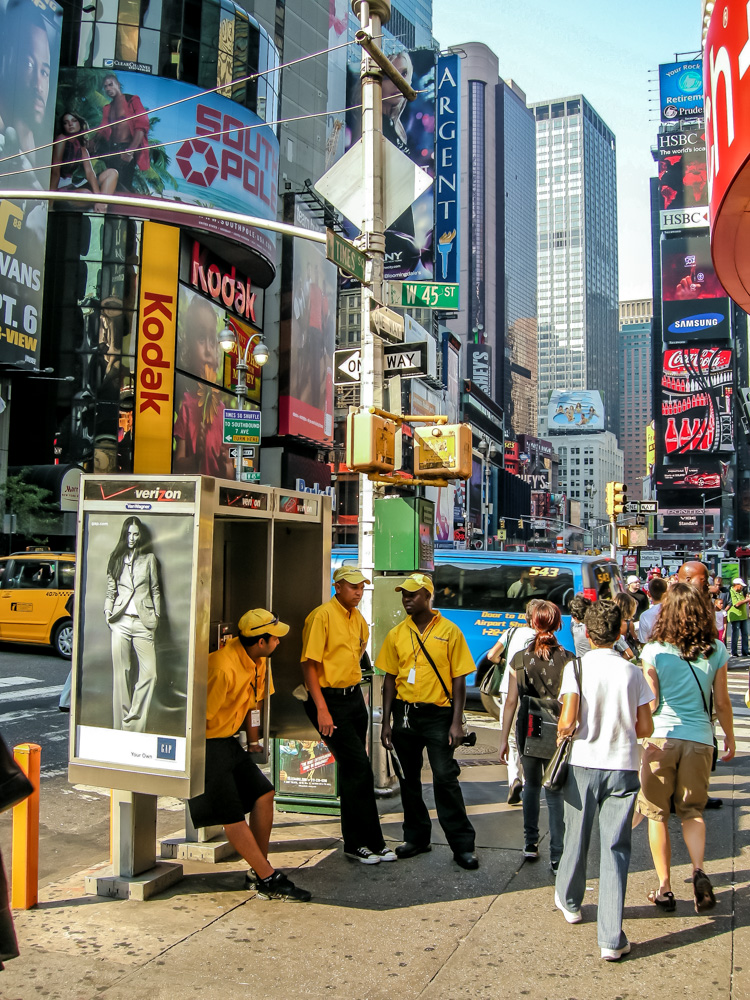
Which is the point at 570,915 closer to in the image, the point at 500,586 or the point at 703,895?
the point at 703,895

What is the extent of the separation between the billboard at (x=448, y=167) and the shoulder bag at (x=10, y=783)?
8031 cm

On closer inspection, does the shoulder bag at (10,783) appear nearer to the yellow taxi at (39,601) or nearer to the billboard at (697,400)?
the yellow taxi at (39,601)

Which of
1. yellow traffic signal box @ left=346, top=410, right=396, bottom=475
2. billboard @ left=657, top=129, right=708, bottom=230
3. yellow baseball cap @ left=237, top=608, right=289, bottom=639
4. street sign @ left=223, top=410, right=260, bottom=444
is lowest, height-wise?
yellow baseball cap @ left=237, top=608, right=289, bottom=639

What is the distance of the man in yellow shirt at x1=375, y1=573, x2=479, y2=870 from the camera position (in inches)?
228

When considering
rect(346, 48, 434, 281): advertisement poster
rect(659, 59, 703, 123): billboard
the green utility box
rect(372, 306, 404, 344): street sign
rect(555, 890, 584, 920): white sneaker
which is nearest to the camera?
rect(555, 890, 584, 920): white sneaker

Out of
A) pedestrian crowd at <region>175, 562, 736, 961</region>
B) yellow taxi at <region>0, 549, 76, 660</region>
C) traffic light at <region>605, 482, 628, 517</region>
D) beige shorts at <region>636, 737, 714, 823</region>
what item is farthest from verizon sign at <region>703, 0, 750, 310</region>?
traffic light at <region>605, 482, 628, 517</region>

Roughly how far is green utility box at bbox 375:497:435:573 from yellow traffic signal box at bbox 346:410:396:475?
1.25 ft

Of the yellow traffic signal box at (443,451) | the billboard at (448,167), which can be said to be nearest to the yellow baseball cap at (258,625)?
the yellow traffic signal box at (443,451)

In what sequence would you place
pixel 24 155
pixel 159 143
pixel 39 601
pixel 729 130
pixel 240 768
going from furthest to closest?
pixel 159 143 → pixel 24 155 → pixel 39 601 → pixel 240 768 → pixel 729 130

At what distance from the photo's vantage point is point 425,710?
19.2 feet

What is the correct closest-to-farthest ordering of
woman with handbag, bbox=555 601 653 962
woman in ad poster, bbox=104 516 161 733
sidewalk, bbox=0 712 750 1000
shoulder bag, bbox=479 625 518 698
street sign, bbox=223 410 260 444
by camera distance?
1. sidewalk, bbox=0 712 750 1000
2. woman with handbag, bbox=555 601 653 962
3. woman in ad poster, bbox=104 516 161 733
4. shoulder bag, bbox=479 625 518 698
5. street sign, bbox=223 410 260 444

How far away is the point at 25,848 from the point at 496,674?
651cm

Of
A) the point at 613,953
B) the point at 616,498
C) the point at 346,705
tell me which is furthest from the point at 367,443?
the point at 616,498

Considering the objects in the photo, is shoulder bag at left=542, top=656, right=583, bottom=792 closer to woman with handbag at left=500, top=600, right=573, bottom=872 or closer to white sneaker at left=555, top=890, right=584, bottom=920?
white sneaker at left=555, top=890, right=584, bottom=920
